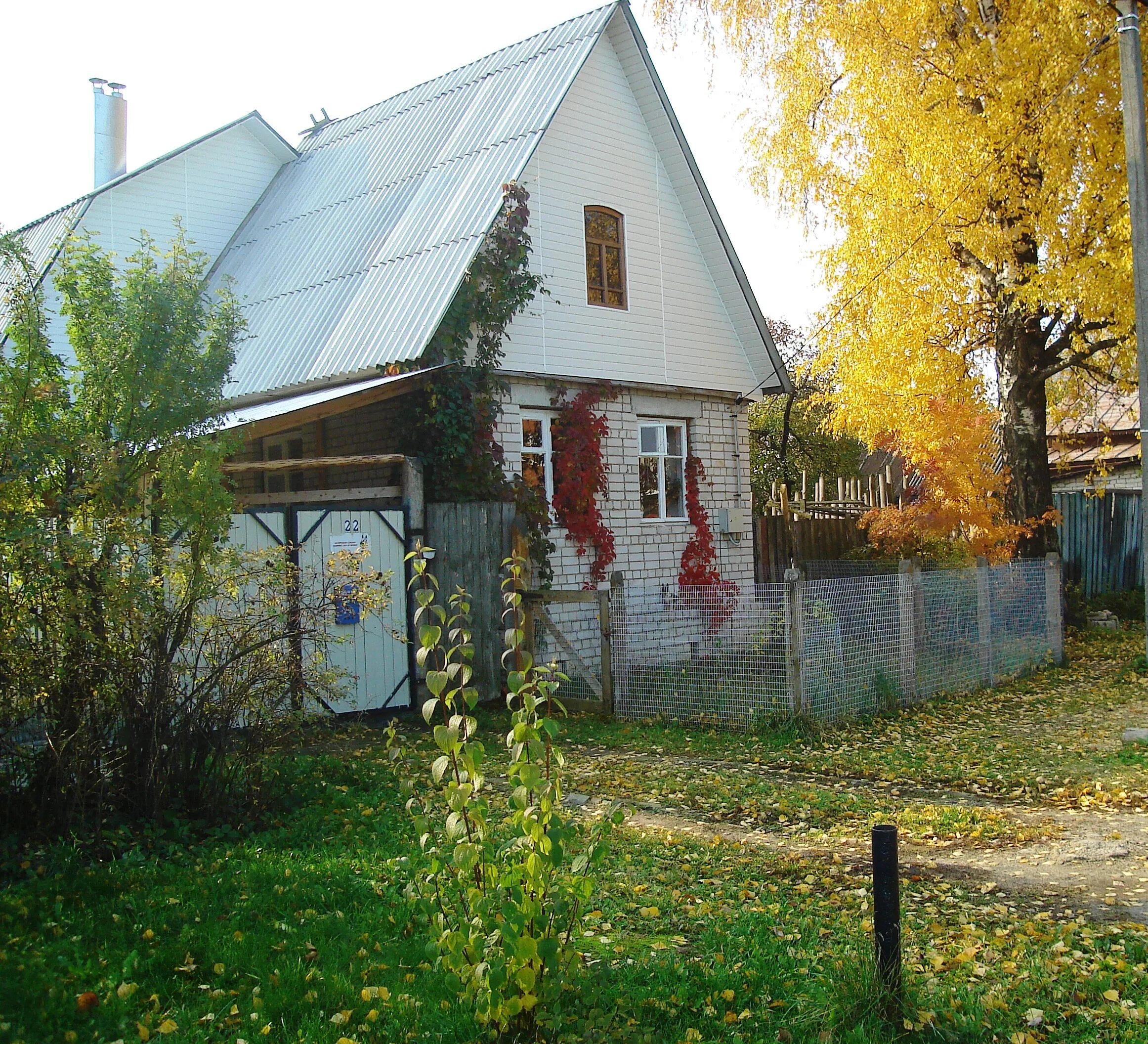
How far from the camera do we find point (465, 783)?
3.91 m

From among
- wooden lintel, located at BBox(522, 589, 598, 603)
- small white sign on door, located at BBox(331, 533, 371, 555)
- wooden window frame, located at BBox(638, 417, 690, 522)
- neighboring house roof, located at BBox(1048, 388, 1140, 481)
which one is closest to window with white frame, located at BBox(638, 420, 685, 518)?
wooden window frame, located at BBox(638, 417, 690, 522)

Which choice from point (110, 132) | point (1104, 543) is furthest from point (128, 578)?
point (1104, 543)

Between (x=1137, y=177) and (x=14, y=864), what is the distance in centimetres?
1160

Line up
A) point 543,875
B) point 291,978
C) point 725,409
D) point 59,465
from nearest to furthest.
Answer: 1. point 543,875
2. point 291,978
3. point 59,465
4. point 725,409

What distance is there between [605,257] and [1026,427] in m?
7.37

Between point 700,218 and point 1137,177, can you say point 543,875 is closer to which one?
point 1137,177

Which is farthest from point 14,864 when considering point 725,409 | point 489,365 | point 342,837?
point 725,409

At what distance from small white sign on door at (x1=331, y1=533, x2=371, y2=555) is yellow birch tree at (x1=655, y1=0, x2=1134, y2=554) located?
28.1 feet

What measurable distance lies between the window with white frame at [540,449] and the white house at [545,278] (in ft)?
0.10

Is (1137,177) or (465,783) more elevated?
(1137,177)

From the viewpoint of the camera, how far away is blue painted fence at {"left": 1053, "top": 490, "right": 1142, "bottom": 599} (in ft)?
72.5

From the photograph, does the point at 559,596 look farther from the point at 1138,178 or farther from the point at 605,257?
the point at 1138,178

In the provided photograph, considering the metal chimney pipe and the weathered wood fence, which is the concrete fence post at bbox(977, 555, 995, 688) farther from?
the metal chimney pipe

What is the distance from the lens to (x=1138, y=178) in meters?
11.2
